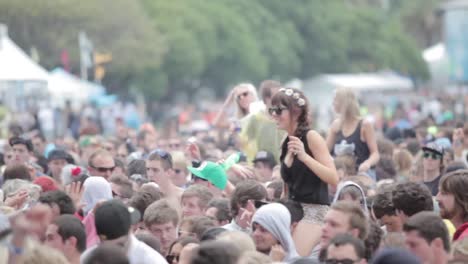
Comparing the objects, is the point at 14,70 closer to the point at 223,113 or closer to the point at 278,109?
the point at 223,113

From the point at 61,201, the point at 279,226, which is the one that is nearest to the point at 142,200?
the point at 61,201

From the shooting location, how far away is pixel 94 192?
417 inches

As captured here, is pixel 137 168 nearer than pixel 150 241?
No

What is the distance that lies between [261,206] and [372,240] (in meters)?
1.24

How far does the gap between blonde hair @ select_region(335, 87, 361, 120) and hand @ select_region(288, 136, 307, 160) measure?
4.15 metres

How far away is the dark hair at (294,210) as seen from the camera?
945 centimetres

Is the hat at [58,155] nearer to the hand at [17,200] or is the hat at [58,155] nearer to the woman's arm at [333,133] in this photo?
the woman's arm at [333,133]

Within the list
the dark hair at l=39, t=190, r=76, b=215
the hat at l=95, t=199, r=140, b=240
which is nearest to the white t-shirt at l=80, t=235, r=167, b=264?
the hat at l=95, t=199, r=140, b=240

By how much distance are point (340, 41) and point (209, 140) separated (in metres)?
64.2

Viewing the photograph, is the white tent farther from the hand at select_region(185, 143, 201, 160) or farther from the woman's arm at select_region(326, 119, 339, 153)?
the woman's arm at select_region(326, 119, 339, 153)

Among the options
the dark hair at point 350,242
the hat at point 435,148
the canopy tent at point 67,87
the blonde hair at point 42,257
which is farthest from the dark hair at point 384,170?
the canopy tent at point 67,87

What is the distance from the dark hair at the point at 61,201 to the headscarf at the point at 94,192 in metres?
0.50

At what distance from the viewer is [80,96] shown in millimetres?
47688

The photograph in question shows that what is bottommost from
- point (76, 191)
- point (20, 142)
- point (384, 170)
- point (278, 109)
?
point (384, 170)
